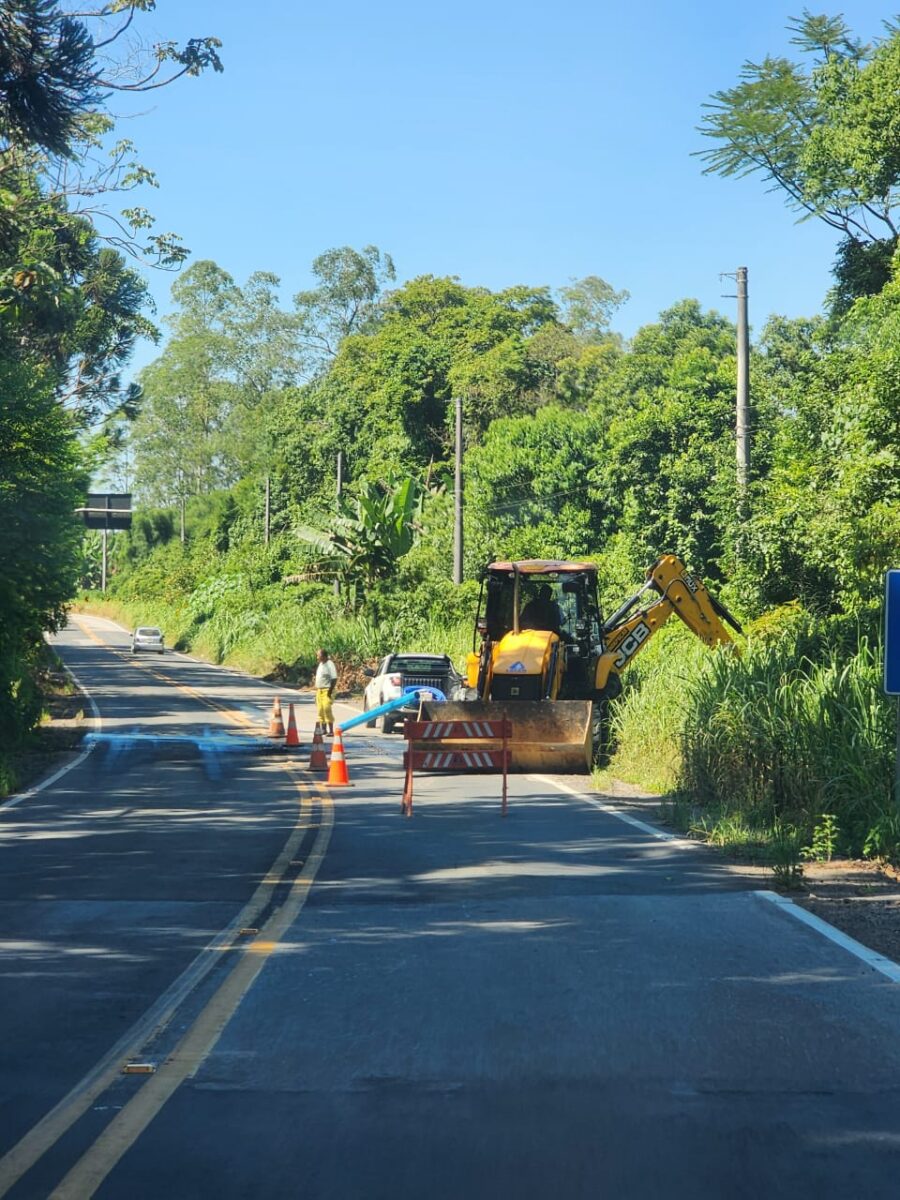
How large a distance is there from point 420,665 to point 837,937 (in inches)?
915

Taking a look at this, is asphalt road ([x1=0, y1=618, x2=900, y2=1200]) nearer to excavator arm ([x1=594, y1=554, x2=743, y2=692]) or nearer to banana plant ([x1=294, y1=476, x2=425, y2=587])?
excavator arm ([x1=594, y1=554, x2=743, y2=692])

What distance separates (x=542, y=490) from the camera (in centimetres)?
5262

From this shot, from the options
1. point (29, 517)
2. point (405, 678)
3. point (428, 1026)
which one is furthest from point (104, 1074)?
point (405, 678)

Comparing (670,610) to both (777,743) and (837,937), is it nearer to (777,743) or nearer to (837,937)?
(777,743)

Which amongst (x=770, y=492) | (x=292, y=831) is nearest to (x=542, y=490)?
(x=770, y=492)

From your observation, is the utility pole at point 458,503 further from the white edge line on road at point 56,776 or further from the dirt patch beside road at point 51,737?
the white edge line on road at point 56,776

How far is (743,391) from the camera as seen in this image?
26844 mm

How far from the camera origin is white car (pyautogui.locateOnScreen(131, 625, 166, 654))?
76000mm

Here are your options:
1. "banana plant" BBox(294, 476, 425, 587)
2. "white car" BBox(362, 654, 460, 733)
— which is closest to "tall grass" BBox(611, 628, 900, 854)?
"white car" BBox(362, 654, 460, 733)

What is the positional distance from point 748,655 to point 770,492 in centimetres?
454

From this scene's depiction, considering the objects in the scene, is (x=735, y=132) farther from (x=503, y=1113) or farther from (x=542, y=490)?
(x=503, y=1113)

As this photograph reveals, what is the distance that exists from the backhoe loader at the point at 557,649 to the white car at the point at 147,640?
52330 mm

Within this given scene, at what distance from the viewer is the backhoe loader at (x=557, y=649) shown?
858 inches

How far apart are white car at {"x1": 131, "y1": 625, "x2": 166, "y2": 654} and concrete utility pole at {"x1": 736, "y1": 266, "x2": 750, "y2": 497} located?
2082 inches
